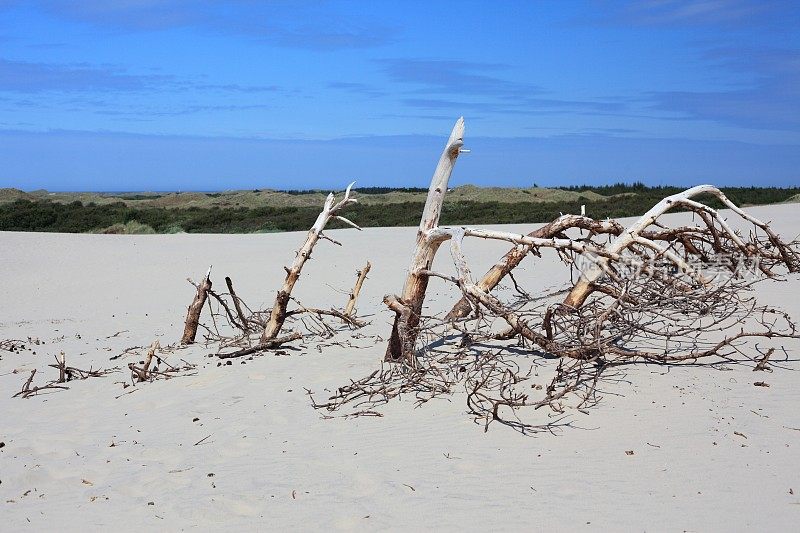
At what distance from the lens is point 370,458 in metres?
5.27

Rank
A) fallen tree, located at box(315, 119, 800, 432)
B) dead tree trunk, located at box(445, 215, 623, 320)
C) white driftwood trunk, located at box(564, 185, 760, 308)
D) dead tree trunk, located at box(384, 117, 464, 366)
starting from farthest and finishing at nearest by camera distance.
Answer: dead tree trunk, located at box(445, 215, 623, 320) < white driftwood trunk, located at box(564, 185, 760, 308) < dead tree trunk, located at box(384, 117, 464, 366) < fallen tree, located at box(315, 119, 800, 432)

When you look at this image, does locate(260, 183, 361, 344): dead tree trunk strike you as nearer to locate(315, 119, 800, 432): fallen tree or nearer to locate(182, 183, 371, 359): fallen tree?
locate(182, 183, 371, 359): fallen tree

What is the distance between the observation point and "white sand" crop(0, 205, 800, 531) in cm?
442

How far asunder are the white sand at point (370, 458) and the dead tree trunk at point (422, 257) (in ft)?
1.74

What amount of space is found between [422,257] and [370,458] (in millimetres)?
2628

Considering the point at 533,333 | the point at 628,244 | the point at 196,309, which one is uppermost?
the point at 628,244

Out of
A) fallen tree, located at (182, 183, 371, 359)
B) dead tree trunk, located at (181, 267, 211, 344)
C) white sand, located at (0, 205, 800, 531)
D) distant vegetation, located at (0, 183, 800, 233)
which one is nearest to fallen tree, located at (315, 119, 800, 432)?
white sand, located at (0, 205, 800, 531)

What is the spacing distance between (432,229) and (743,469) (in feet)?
11.6

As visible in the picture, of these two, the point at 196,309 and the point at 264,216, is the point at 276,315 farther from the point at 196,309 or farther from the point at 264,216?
the point at 264,216

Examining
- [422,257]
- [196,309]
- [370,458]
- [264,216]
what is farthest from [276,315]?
[264,216]

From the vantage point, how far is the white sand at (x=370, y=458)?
442cm

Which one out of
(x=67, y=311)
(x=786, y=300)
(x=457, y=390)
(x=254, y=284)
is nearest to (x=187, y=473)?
(x=457, y=390)

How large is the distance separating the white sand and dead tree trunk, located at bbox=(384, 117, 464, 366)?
529mm

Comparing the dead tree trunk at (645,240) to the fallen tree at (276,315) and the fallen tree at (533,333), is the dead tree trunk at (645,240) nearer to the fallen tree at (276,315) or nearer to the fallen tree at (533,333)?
the fallen tree at (533,333)
